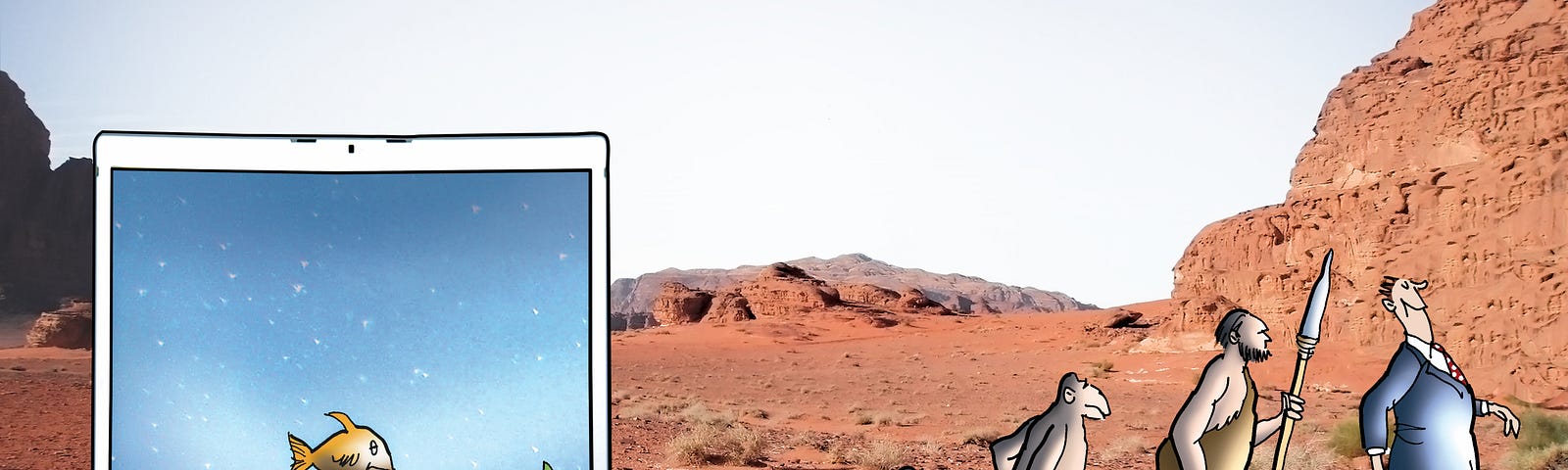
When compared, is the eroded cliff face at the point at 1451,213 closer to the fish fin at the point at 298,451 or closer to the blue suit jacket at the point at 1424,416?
the blue suit jacket at the point at 1424,416

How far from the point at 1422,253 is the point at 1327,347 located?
2900 mm

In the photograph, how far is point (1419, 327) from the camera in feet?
11.6

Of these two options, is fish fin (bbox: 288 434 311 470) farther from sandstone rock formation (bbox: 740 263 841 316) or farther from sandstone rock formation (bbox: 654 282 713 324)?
sandstone rock formation (bbox: 654 282 713 324)

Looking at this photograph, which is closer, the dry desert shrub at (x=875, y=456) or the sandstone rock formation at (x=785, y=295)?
the dry desert shrub at (x=875, y=456)

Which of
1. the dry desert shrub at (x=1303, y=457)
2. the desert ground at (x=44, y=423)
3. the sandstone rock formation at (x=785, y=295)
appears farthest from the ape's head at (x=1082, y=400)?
the sandstone rock formation at (x=785, y=295)

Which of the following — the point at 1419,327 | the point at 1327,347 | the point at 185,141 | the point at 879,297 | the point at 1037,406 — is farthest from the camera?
the point at 879,297

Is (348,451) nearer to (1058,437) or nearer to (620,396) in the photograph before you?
(1058,437)

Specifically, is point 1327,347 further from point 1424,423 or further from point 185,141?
point 185,141

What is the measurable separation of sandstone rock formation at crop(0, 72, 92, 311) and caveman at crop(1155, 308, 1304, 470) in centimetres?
5254

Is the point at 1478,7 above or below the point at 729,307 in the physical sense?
above

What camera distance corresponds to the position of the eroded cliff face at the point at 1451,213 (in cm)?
1289

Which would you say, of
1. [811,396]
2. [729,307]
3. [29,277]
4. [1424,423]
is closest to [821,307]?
[729,307]

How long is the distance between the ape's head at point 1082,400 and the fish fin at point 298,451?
8.01 ft

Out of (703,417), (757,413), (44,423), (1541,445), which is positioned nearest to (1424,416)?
(1541,445)
